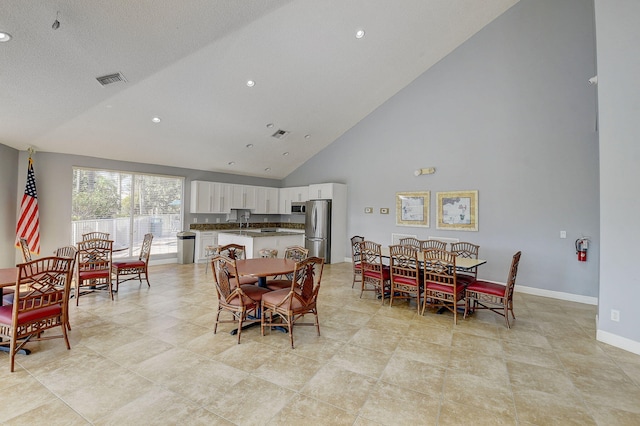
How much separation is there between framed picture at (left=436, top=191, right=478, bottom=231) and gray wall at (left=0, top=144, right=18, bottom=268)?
28.4ft

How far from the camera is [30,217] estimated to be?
5598 mm

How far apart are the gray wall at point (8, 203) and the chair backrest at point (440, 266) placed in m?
7.56

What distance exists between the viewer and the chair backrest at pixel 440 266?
3.92 meters

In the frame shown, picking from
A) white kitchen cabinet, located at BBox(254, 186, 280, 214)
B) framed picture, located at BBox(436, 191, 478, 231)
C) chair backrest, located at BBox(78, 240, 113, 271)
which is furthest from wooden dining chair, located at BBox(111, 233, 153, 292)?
framed picture, located at BBox(436, 191, 478, 231)

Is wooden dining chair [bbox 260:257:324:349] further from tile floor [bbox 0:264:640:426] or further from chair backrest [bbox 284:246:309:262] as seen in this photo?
chair backrest [bbox 284:246:309:262]

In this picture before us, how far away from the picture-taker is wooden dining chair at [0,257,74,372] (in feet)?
8.71

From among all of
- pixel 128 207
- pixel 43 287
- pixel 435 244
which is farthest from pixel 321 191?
pixel 43 287

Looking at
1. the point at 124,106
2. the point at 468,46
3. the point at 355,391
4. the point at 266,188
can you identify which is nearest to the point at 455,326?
the point at 355,391

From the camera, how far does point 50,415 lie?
2012mm

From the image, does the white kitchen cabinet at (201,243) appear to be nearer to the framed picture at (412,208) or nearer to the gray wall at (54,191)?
the gray wall at (54,191)

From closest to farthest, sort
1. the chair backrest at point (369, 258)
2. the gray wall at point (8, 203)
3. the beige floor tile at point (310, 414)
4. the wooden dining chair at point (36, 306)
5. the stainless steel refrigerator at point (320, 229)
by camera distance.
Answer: the beige floor tile at point (310, 414)
the wooden dining chair at point (36, 306)
the chair backrest at point (369, 258)
the gray wall at point (8, 203)
the stainless steel refrigerator at point (320, 229)

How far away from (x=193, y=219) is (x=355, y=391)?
7.11 metres

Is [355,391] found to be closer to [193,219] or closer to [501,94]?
[501,94]

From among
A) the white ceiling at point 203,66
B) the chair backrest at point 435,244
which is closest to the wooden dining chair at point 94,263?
the white ceiling at point 203,66
